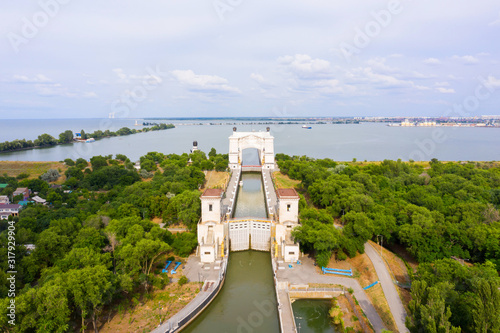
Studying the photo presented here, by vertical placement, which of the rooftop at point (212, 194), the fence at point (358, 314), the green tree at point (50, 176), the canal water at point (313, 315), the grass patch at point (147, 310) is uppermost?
the rooftop at point (212, 194)

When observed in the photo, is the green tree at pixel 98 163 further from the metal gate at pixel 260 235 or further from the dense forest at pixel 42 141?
the dense forest at pixel 42 141

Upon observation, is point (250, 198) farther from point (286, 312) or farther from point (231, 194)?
point (286, 312)

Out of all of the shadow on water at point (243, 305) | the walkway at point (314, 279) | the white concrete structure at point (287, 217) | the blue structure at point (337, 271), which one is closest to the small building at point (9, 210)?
the shadow on water at point (243, 305)

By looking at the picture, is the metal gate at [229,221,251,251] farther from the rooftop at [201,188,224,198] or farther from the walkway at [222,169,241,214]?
the walkway at [222,169,241,214]

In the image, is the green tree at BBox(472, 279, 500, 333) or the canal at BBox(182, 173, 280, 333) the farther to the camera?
the canal at BBox(182, 173, 280, 333)

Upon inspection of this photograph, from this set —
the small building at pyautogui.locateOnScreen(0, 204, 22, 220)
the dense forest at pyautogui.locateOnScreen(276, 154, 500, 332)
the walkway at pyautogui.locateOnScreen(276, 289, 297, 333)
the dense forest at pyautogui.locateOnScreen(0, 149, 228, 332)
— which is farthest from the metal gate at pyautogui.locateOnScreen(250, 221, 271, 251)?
the small building at pyautogui.locateOnScreen(0, 204, 22, 220)

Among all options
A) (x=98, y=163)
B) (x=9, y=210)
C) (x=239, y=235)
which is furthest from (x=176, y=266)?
(x=98, y=163)

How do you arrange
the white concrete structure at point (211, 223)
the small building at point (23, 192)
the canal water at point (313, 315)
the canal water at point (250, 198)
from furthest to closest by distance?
1. the small building at point (23, 192)
2. the canal water at point (250, 198)
3. the white concrete structure at point (211, 223)
4. the canal water at point (313, 315)
